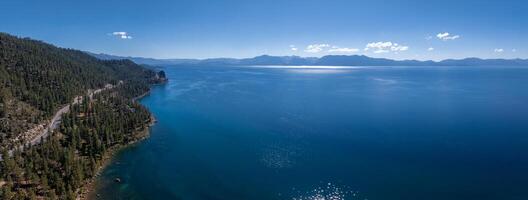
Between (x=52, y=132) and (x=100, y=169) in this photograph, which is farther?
(x=52, y=132)

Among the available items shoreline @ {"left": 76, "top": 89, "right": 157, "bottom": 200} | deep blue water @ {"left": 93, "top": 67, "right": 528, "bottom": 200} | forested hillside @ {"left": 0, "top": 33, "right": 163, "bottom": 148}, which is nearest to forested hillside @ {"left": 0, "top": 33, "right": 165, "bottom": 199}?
forested hillside @ {"left": 0, "top": 33, "right": 163, "bottom": 148}

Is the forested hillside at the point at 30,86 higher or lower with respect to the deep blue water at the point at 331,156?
higher

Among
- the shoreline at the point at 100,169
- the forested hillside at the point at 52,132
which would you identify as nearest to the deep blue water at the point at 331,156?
the shoreline at the point at 100,169

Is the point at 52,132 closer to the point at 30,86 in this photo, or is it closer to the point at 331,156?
the point at 30,86

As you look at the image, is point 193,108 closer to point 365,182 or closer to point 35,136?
point 35,136

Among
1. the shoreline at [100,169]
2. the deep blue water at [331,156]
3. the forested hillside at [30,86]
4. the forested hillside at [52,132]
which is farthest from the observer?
the forested hillside at [30,86]

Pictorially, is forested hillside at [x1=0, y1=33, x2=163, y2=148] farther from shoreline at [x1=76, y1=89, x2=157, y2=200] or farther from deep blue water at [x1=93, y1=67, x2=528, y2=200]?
deep blue water at [x1=93, y1=67, x2=528, y2=200]

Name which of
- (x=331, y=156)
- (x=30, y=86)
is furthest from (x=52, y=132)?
(x=331, y=156)

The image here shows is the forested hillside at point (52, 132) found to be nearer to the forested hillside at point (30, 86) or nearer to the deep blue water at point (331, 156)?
the forested hillside at point (30, 86)

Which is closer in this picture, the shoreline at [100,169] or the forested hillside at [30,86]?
the shoreline at [100,169]
